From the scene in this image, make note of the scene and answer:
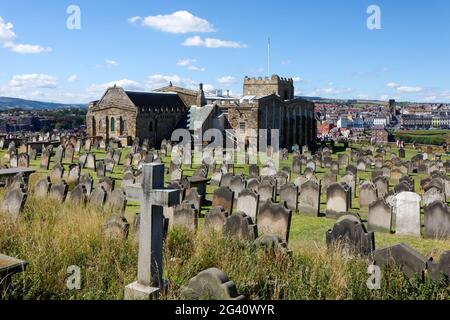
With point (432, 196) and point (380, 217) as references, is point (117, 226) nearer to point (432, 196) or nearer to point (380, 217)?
point (380, 217)

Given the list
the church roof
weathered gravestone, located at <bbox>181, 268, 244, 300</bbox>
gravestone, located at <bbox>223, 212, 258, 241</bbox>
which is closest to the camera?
weathered gravestone, located at <bbox>181, 268, 244, 300</bbox>

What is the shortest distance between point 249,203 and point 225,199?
1.29 m

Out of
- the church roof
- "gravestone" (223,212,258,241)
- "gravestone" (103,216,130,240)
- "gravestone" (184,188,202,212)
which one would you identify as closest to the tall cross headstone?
"gravestone" (103,216,130,240)

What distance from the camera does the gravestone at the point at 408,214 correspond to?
13.4m

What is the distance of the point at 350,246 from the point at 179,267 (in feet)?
13.2

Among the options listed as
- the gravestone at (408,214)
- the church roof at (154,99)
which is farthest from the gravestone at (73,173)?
the church roof at (154,99)

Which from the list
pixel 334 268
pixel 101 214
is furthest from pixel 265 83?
pixel 334 268

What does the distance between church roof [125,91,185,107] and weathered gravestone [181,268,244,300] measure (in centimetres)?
4055

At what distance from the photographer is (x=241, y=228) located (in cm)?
1042

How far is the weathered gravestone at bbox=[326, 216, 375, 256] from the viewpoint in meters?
9.35

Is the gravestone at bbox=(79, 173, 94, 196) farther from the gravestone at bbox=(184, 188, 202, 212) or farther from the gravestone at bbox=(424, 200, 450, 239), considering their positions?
the gravestone at bbox=(424, 200, 450, 239)

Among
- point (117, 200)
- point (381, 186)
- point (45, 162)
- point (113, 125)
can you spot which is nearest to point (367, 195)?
point (381, 186)

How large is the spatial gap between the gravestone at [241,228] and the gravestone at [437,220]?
5731 millimetres
